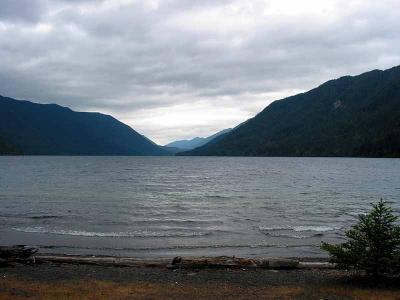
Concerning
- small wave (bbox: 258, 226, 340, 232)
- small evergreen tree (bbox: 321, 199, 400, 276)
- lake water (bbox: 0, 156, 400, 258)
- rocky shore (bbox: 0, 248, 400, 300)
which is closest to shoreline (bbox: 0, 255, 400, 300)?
rocky shore (bbox: 0, 248, 400, 300)

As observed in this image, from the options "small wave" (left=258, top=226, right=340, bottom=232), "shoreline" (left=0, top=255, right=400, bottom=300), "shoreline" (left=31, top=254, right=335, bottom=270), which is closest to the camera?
"shoreline" (left=0, top=255, right=400, bottom=300)

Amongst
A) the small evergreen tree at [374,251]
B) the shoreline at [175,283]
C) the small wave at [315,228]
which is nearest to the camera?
the shoreline at [175,283]

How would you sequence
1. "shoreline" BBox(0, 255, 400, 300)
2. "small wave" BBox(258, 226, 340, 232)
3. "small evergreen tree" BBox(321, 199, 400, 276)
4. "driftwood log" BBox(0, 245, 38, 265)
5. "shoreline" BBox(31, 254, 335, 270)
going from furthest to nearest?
"small wave" BBox(258, 226, 340, 232)
"driftwood log" BBox(0, 245, 38, 265)
"shoreline" BBox(31, 254, 335, 270)
"small evergreen tree" BBox(321, 199, 400, 276)
"shoreline" BBox(0, 255, 400, 300)

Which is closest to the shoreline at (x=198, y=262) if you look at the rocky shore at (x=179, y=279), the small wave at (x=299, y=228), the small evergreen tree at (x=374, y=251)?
the rocky shore at (x=179, y=279)

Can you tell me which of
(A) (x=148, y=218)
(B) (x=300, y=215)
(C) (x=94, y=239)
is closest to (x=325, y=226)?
(B) (x=300, y=215)

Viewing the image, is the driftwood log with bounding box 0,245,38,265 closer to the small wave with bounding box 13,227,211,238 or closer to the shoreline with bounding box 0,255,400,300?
the shoreline with bounding box 0,255,400,300

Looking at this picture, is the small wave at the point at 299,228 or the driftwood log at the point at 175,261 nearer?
the driftwood log at the point at 175,261

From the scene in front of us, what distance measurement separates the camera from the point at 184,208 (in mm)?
45156

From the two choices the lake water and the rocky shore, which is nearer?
the rocky shore

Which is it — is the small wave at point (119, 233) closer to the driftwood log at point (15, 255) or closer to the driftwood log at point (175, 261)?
the driftwood log at point (175, 261)

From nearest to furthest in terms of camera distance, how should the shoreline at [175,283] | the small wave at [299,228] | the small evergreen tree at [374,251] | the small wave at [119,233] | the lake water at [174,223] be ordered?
1. the shoreline at [175,283]
2. the small evergreen tree at [374,251]
3. the lake water at [174,223]
4. the small wave at [119,233]
5. the small wave at [299,228]

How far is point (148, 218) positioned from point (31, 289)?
73.2 feet

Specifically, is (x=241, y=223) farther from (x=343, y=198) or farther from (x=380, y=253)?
(x=343, y=198)

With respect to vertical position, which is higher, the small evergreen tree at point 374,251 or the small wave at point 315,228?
the small evergreen tree at point 374,251
